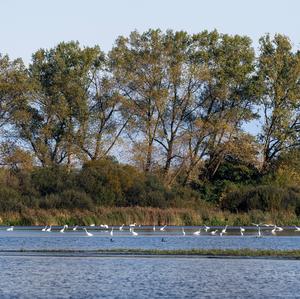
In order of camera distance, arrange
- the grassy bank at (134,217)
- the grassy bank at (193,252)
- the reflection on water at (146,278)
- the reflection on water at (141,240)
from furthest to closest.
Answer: the grassy bank at (134,217)
the reflection on water at (141,240)
the grassy bank at (193,252)
the reflection on water at (146,278)

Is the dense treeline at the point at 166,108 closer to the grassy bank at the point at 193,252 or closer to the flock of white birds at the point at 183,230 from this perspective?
the flock of white birds at the point at 183,230

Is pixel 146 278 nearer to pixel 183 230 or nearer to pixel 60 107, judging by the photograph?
pixel 183 230

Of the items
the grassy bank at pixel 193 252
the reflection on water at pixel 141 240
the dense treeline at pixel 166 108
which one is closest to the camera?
the grassy bank at pixel 193 252

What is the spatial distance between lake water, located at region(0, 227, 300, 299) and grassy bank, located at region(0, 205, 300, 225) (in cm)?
1622

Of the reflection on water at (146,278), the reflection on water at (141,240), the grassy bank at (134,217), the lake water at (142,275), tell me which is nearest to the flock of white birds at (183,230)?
the reflection on water at (141,240)

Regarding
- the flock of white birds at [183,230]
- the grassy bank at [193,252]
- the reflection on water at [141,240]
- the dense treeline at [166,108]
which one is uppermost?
the dense treeline at [166,108]

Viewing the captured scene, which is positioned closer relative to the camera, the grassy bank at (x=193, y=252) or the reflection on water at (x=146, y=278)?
the reflection on water at (x=146, y=278)

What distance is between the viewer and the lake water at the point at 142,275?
26.8 metres

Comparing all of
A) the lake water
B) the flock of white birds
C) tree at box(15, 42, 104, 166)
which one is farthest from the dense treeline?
the lake water

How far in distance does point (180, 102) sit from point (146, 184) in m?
8.61

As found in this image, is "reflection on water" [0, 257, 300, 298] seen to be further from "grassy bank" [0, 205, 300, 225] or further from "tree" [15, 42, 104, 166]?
Result: "tree" [15, 42, 104, 166]

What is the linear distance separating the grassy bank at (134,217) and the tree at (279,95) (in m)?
16.4

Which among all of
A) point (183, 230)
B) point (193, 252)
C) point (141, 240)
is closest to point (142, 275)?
point (193, 252)

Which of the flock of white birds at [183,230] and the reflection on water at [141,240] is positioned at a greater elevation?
the flock of white birds at [183,230]
